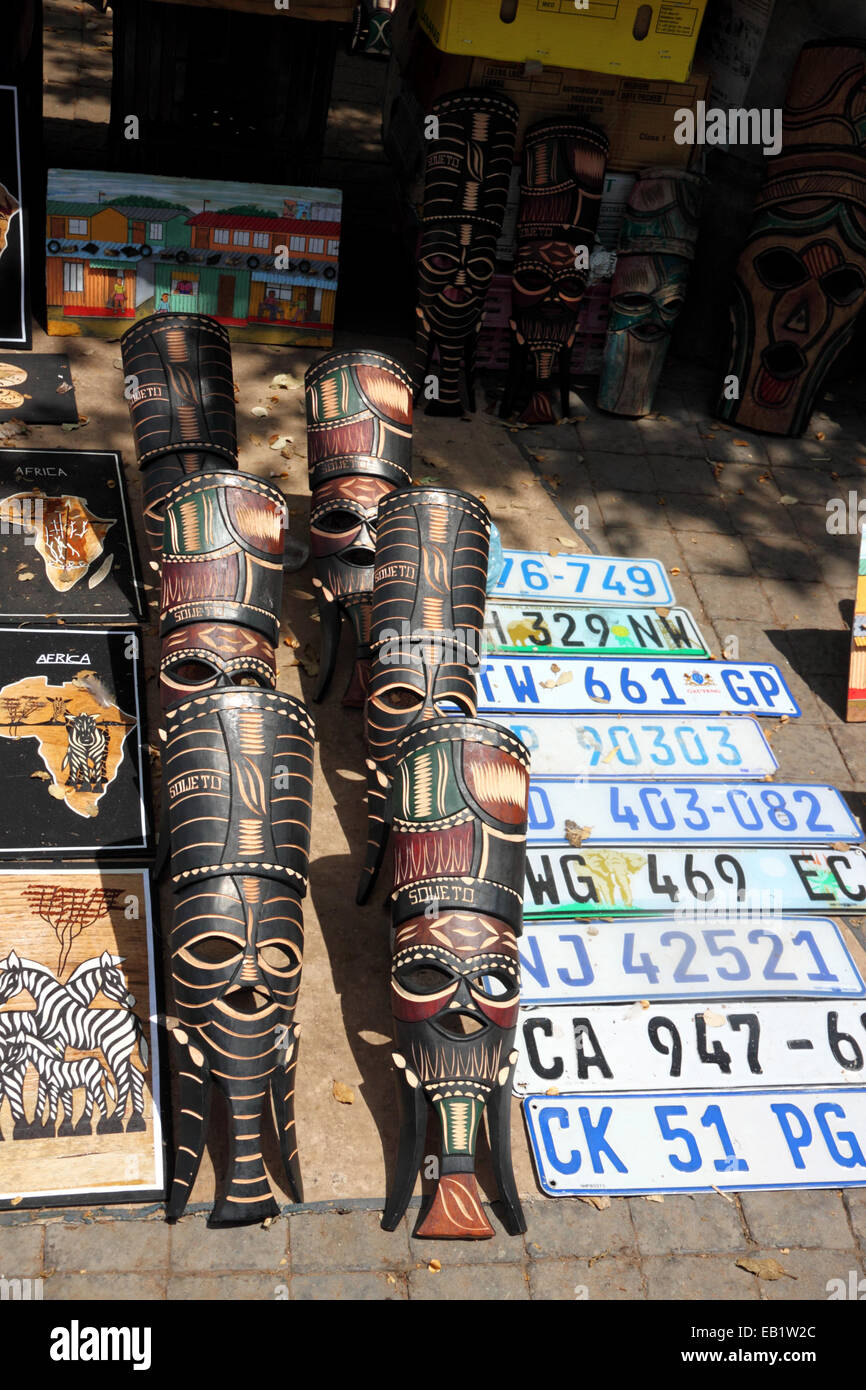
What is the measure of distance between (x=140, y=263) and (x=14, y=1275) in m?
6.79

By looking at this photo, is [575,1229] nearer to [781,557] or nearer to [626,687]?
[626,687]

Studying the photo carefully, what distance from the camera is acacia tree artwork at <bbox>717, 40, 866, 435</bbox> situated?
28.5ft

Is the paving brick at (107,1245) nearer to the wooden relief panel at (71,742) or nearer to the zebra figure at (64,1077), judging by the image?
the zebra figure at (64,1077)

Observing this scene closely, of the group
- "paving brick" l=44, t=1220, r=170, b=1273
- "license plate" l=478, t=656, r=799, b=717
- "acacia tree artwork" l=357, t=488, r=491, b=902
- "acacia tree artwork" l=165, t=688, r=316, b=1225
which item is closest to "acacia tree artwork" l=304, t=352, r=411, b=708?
"acacia tree artwork" l=357, t=488, r=491, b=902

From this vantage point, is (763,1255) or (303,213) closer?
(763,1255)

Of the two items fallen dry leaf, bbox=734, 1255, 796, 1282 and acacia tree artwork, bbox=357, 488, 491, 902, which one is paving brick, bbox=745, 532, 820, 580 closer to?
acacia tree artwork, bbox=357, 488, 491, 902

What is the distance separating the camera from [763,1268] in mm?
4914

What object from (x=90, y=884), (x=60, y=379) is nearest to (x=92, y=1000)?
(x=90, y=884)

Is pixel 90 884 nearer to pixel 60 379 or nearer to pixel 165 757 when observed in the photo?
pixel 165 757

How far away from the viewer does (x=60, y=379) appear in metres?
8.76

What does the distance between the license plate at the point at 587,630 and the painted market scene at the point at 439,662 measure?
1.3 inches

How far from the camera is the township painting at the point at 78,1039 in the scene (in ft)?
15.7

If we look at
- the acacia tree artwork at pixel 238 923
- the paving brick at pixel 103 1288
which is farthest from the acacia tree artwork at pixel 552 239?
the paving brick at pixel 103 1288

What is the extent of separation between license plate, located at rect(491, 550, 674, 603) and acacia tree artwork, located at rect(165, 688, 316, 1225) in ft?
9.73
